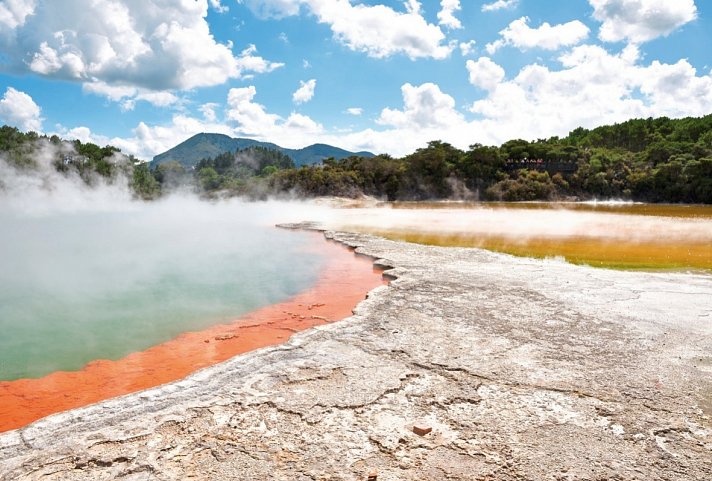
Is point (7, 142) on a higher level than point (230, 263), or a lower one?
higher

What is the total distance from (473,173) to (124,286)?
46305 millimetres

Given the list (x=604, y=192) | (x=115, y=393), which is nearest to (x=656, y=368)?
(x=115, y=393)

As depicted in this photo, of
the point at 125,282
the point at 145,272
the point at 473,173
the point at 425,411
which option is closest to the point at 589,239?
the point at 145,272

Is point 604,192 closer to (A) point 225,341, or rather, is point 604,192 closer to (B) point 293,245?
(B) point 293,245

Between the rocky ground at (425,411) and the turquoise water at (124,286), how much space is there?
8.77ft

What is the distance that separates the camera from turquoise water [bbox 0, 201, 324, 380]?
6809mm

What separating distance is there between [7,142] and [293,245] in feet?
119

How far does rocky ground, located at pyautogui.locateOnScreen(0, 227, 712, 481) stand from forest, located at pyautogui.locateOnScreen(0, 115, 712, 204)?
41.2 metres

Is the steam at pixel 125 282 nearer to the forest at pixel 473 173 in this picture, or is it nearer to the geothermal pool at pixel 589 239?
the geothermal pool at pixel 589 239

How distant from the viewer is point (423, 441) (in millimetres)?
3648

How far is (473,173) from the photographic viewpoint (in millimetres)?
52281

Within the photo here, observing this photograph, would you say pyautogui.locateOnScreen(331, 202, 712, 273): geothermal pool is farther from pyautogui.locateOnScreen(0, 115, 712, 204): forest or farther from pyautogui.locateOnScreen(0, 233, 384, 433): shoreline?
pyautogui.locateOnScreen(0, 115, 712, 204): forest

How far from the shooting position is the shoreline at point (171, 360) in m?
4.97

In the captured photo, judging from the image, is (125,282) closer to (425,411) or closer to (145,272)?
(145,272)
